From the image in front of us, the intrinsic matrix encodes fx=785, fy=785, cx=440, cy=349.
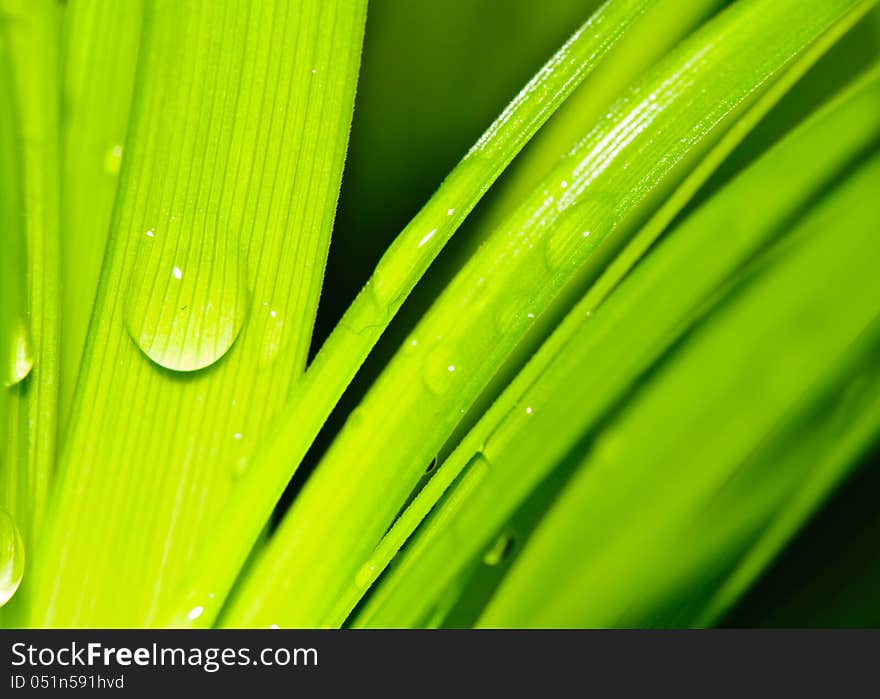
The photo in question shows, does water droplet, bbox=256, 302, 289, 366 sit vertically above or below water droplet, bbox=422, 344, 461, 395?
above

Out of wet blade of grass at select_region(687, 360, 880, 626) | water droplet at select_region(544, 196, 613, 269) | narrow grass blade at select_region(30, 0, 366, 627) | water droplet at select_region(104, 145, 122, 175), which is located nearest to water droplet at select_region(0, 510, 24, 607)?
narrow grass blade at select_region(30, 0, 366, 627)

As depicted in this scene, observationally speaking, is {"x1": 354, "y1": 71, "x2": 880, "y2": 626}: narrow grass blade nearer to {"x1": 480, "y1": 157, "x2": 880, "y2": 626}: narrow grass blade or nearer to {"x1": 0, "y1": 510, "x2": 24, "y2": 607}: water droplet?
{"x1": 480, "y1": 157, "x2": 880, "y2": 626}: narrow grass blade

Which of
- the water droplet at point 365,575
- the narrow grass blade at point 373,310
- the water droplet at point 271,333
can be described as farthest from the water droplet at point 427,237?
the water droplet at point 365,575

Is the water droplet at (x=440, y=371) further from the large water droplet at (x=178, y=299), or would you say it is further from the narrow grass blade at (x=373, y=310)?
the large water droplet at (x=178, y=299)

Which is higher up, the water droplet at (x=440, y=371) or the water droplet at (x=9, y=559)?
the water droplet at (x=440, y=371)

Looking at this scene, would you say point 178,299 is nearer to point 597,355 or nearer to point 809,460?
point 597,355

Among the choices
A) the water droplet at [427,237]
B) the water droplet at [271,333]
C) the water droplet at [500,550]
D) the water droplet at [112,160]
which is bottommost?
the water droplet at [500,550]

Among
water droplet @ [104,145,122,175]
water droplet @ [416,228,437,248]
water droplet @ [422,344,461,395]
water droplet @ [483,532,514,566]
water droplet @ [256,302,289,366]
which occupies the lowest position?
water droplet @ [483,532,514,566]
